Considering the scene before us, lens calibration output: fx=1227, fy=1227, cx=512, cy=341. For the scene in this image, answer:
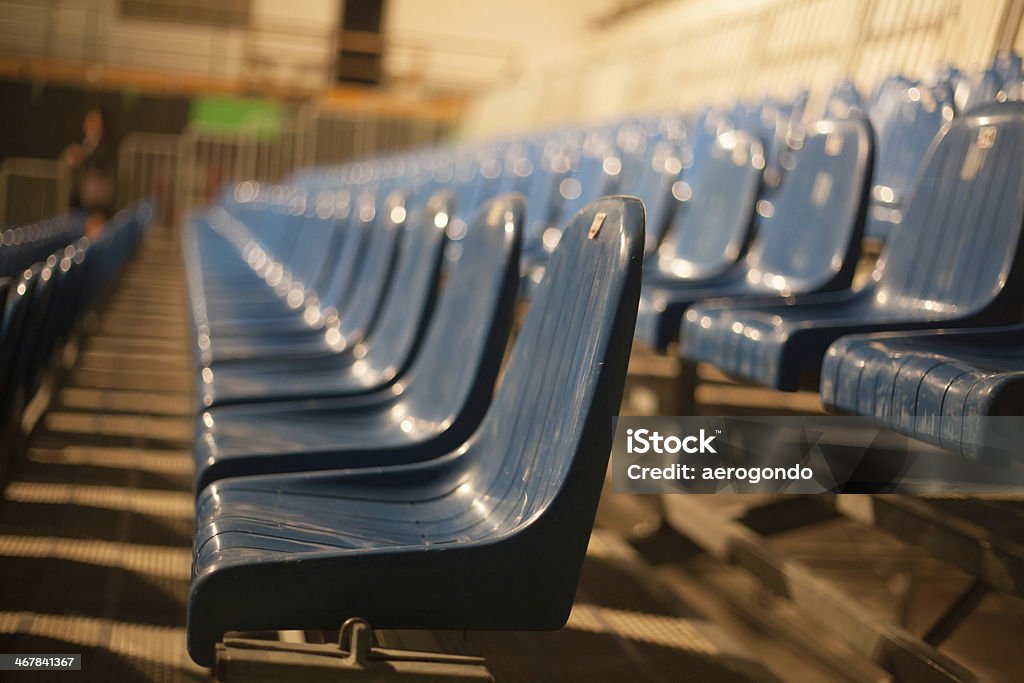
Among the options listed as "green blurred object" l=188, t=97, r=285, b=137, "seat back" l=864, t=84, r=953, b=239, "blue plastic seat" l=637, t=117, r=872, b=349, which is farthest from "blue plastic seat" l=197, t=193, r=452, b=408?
"green blurred object" l=188, t=97, r=285, b=137

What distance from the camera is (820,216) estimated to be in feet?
8.76

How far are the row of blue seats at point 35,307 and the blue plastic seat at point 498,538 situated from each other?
0.76 m

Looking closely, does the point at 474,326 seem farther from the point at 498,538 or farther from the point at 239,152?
the point at 239,152

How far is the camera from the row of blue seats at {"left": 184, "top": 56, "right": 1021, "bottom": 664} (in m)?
1.29

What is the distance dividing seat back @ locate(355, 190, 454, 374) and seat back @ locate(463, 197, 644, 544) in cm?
59

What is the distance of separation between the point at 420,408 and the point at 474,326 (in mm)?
254

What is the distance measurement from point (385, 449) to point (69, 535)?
90 cm

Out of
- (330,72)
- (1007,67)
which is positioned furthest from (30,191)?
(1007,67)

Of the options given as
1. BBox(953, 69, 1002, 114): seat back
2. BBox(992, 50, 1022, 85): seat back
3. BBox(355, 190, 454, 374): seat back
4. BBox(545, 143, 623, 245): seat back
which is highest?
BBox(992, 50, 1022, 85): seat back

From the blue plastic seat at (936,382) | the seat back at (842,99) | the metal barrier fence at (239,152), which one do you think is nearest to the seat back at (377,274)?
the blue plastic seat at (936,382)

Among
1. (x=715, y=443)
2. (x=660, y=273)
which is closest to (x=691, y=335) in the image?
(x=715, y=443)

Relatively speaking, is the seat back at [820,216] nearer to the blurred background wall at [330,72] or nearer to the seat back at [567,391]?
the seat back at [567,391]

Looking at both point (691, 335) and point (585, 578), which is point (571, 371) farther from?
point (691, 335)

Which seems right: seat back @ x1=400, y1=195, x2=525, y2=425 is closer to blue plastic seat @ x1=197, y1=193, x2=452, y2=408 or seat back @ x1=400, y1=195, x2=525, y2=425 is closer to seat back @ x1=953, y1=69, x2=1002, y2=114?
blue plastic seat @ x1=197, y1=193, x2=452, y2=408
